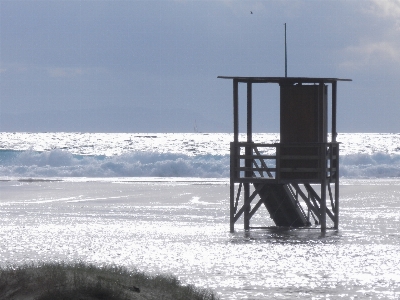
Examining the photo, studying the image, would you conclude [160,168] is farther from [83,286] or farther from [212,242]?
[83,286]

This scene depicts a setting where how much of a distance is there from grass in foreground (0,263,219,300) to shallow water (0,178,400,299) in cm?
144

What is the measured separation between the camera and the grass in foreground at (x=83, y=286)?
11344mm

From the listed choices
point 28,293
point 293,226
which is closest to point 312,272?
point 28,293

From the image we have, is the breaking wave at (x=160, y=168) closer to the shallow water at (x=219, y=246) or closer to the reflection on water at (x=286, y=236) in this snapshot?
the shallow water at (x=219, y=246)

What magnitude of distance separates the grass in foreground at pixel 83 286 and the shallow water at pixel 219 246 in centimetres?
144

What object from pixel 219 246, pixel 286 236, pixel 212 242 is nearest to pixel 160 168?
pixel 286 236

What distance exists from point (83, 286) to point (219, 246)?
879 centimetres

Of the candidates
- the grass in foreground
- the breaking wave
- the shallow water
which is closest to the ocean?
the shallow water

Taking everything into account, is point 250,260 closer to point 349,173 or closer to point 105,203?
point 105,203

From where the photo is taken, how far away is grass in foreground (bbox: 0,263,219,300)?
11344 millimetres

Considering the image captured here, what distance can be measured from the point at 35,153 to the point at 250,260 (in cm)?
7364

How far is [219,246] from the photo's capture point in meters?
20.0

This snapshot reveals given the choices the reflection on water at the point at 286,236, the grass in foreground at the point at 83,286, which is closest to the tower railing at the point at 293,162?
the reflection on water at the point at 286,236

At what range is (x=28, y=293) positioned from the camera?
11.5 m
